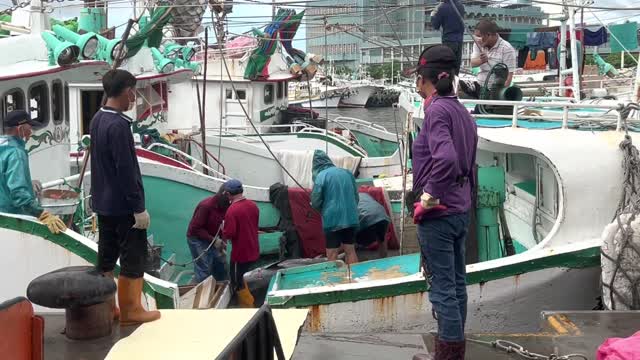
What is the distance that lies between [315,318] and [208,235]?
2.68 metres

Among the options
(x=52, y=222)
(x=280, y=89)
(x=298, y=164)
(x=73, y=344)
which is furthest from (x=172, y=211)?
(x=280, y=89)

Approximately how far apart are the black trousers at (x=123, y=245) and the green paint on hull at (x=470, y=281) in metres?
1.98

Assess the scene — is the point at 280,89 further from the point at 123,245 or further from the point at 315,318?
the point at 123,245

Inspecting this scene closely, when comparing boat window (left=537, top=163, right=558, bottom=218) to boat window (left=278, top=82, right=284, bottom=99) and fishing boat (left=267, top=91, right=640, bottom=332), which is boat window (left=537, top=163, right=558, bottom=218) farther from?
boat window (left=278, top=82, right=284, bottom=99)

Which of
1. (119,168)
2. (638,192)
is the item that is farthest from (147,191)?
(638,192)

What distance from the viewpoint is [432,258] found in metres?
3.96

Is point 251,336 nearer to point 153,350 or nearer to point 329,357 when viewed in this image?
point 153,350

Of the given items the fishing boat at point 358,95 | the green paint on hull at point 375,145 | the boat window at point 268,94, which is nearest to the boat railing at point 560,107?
the green paint on hull at point 375,145

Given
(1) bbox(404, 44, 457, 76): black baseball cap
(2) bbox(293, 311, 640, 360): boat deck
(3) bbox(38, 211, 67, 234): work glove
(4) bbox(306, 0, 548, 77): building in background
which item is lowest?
(2) bbox(293, 311, 640, 360): boat deck

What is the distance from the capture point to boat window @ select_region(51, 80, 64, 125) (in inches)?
330

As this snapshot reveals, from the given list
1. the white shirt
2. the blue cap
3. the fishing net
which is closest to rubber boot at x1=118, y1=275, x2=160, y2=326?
the fishing net

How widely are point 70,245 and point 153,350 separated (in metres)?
2.55

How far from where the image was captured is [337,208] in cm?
846

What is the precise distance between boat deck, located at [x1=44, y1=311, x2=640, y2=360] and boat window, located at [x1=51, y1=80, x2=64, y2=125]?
4.66 metres
